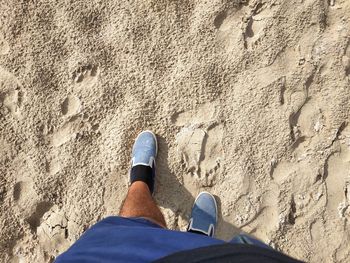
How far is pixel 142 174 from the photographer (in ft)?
5.82

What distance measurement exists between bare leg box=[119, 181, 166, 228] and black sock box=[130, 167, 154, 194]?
17mm

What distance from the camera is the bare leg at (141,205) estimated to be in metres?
1.69

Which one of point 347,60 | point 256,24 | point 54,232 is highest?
point 256,24

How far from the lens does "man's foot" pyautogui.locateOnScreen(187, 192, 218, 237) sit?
69.7 inches

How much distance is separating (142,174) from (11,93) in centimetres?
57

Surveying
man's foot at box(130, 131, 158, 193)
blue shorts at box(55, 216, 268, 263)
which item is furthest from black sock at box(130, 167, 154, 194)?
blue shorts at box(55, 216, 268, 263)

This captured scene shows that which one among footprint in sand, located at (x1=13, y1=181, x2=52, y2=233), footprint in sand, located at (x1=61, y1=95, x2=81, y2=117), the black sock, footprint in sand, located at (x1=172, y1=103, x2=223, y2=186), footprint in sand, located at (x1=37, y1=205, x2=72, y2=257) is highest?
footprint in sand, located at (x1=61, y1=95, x2=81, y2=117)

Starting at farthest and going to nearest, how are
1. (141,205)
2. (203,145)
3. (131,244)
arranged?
(203,145), (141,205), (131,244)

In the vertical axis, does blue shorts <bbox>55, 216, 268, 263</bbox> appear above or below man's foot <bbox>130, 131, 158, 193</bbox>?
below

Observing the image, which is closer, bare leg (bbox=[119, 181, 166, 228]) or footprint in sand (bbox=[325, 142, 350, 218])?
bare leg (bbox=[119, 181, 166, 228])

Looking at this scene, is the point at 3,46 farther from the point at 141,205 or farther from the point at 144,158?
the point at 141,205

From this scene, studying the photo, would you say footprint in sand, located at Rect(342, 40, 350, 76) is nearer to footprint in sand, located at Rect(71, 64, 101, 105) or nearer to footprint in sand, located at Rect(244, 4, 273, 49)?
footprint in sand, located at Rect(244, 4, 273, 49)

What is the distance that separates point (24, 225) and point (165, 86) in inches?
29.0

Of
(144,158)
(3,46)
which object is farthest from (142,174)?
(3,46)
